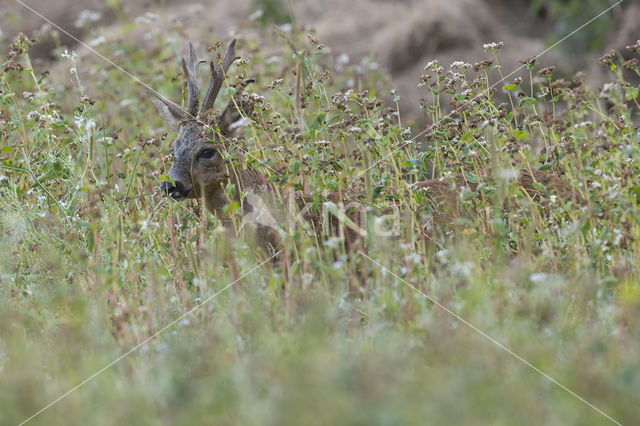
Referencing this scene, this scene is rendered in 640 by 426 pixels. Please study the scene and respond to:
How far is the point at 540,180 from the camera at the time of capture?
4.38 meters

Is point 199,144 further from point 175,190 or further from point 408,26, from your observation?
point 408,26

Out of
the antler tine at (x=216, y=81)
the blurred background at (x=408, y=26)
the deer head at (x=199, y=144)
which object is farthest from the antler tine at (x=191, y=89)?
the blurred background at (x=408, y=26)

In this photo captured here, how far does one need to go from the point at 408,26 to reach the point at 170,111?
298 inches

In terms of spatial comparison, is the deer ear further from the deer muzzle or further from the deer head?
the deer muzzle

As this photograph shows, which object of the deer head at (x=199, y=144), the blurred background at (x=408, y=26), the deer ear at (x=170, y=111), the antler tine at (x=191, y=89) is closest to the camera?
the deer head at (x=199, y=144)

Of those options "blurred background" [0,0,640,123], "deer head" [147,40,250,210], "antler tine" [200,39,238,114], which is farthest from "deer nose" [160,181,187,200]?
"blurred background" [0,0,640,123]

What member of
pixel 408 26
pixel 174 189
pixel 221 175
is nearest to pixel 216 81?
pixel 221 175

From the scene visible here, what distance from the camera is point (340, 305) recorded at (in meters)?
3.12

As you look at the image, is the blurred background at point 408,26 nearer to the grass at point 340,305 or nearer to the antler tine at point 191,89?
the antler tine at point 191,89

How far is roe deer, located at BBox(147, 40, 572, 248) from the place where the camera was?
14.3 feet

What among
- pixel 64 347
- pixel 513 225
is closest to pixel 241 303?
pixel 64 347

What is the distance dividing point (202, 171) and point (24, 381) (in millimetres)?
2406

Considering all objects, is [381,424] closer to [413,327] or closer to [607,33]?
[413,327]

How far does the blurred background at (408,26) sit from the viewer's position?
36.4 feet
